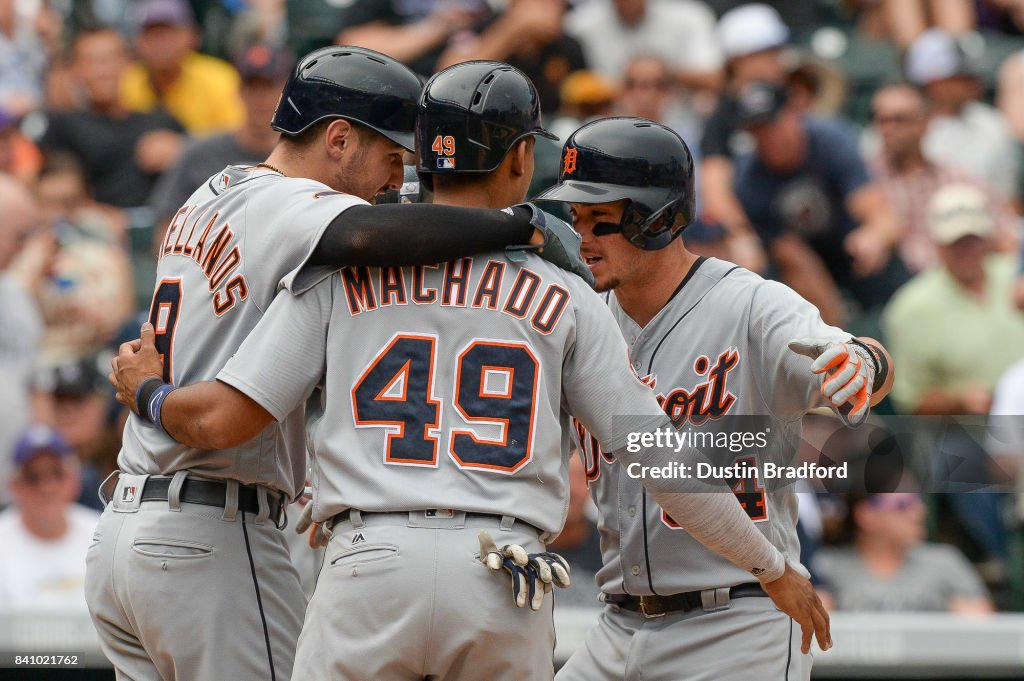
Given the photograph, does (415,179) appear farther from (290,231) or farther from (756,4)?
(756,4)

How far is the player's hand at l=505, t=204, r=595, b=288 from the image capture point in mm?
3021

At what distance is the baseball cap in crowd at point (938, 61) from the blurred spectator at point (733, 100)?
84cm

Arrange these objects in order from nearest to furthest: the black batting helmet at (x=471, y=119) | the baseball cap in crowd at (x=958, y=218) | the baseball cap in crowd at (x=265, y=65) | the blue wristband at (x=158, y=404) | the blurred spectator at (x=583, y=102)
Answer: the black batting helmet at (x=471, y=119) → the blue wristband at (x=158, y=404) → the baseball cap in crowd at (x=958, y=218) → the baseball cap in crowd at (x=265, y=65) → the blurred spectator at (x=583, y=102)

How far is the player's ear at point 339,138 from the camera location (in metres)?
3.37

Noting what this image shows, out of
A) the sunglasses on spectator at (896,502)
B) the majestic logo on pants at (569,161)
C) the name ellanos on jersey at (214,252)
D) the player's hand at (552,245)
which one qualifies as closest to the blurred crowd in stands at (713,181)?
the sunglasses on spectator at (896,502)

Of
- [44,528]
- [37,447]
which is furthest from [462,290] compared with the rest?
[37,447]

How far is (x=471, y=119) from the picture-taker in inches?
119

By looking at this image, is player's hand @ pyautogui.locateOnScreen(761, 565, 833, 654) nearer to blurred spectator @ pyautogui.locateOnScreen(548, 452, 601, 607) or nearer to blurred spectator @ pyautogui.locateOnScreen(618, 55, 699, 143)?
blurred spectator @ pyautogui.locateOnScreen(548, 452, 601, 607)

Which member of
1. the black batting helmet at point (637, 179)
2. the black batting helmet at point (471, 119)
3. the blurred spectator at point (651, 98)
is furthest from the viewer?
the blurred spectator at point (651, 98)

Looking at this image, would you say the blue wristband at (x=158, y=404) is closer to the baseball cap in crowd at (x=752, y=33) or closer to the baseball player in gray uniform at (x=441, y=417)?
the baseball player in gray uniform at (x=441, y=417)

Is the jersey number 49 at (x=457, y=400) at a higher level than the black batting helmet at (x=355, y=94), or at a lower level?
lower

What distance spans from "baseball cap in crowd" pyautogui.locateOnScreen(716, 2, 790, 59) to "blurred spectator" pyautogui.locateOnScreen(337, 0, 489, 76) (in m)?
1.50

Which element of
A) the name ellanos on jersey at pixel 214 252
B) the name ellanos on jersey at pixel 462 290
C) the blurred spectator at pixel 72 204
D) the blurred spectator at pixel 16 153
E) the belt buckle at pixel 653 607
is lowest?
the blurred spectator at pixel 72 204

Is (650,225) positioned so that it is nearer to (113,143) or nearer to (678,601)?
(678,601)
